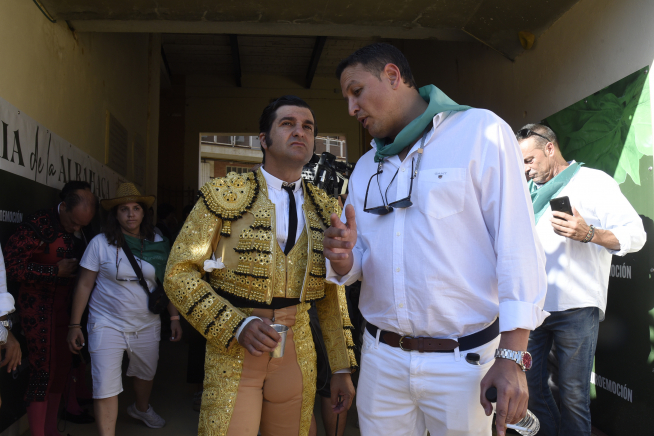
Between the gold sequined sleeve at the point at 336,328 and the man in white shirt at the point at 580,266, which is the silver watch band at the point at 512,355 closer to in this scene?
the gold sequined sleeve at the point at 336,328

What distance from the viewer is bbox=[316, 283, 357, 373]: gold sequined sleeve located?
87.4 inches


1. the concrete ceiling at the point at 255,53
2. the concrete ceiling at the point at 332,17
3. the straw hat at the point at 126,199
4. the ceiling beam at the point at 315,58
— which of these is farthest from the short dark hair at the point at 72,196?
the concrete ceiling at the point at 255,53

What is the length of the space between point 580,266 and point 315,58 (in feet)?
29.0

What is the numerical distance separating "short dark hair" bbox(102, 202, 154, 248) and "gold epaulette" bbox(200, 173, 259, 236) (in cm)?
194

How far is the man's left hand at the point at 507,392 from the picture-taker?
1.24 metres

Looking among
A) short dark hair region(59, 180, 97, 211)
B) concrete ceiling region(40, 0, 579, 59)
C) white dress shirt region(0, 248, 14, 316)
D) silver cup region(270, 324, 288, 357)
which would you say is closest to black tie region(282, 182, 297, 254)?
silver cup region(270, 324, 288, 357)

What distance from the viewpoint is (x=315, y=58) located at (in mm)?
10805

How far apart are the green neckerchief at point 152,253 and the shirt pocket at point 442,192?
2.87 meters

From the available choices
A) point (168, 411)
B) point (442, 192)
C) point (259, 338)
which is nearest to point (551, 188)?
point (442, 192)

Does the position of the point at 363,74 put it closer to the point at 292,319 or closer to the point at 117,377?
the point at 292,319

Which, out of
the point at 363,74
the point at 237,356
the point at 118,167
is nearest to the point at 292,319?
the point at 237,356

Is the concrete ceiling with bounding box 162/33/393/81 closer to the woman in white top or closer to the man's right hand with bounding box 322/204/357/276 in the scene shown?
the woman in white top

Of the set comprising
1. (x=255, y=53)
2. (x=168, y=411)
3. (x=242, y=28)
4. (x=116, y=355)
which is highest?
(x=255, y=53)

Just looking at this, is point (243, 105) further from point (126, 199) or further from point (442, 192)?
point (442, 192)
